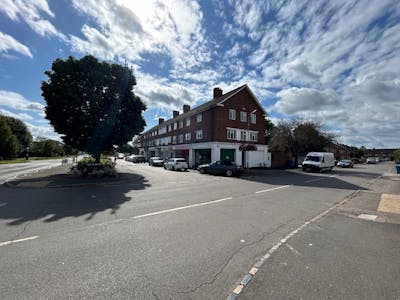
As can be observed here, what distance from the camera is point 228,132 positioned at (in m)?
32.4

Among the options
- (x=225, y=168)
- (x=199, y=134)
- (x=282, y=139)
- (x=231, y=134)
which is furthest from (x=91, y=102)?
(x=282, y=139)

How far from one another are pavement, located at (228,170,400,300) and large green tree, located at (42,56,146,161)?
59.6 feet

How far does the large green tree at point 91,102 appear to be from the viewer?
1870 cm

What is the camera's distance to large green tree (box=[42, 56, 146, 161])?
61.4 feet

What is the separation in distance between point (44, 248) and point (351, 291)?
535cm

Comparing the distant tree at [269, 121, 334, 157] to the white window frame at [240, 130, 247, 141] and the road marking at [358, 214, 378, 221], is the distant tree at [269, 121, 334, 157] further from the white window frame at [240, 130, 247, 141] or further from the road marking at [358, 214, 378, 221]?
the road marking at [358, 214, 378, 221]

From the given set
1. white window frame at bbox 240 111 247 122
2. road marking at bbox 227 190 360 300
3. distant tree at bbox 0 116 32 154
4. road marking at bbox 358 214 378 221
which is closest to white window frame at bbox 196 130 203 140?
white window frame at bbox 240 111 247 122

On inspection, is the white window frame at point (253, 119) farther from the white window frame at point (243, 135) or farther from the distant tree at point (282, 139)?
the distant tree at point (282, 139)

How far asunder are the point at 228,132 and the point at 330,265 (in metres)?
29.0

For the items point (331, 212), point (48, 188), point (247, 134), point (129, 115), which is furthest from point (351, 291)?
point (247, 134)

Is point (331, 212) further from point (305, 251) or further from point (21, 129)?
point (21, 129)

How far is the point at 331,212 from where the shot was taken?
7699mm

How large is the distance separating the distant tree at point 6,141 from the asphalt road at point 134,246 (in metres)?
53.2

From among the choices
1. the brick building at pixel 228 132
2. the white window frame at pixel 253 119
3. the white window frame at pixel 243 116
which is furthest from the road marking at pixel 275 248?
the white window frame at pixel 253 119
